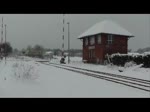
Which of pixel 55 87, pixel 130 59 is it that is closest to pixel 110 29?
pixel 130 59

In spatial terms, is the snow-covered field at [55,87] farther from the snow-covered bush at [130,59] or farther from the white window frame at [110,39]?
the white window frame at [110,39]

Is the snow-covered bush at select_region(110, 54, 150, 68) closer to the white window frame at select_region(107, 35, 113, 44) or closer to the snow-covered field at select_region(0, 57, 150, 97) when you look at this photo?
the white window frame at select_region(107, 35, 113, 44)

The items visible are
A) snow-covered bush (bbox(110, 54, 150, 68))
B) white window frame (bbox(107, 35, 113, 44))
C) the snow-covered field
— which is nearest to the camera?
the snow-covered field

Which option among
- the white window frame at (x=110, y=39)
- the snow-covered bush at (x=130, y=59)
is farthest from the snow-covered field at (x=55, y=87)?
the white window frame at (x=110, y=39)

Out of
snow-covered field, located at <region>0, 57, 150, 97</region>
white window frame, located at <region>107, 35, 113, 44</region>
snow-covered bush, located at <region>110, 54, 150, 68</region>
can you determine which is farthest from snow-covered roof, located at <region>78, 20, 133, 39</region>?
snow-covered field, located at <region>0, 57, 150, 97</region>

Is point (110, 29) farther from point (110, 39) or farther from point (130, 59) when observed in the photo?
point (130, 59)

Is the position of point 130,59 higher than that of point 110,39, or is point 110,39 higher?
point 110,39

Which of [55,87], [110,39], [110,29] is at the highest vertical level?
[110,29]

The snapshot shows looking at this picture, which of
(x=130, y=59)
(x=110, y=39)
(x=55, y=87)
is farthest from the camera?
(x=110, y=39)

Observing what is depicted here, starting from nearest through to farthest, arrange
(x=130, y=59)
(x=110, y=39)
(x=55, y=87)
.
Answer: (x=55, y=87) → (x=130, y=59) → (x=110, y=39)

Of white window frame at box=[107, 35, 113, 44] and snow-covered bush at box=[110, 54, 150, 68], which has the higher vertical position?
white window frame at box=[107, 35, 113, 44]

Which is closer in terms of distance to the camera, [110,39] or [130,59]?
[130,59]

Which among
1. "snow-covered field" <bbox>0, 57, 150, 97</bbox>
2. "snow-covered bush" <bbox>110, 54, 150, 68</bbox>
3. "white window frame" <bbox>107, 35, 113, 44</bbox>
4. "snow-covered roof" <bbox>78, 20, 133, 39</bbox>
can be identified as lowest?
"snow-covered field" <bbox>0, 57, 150, 97</bbox>
